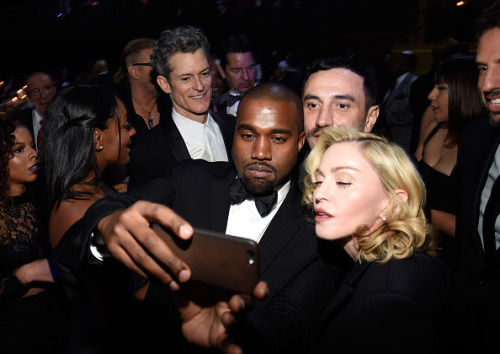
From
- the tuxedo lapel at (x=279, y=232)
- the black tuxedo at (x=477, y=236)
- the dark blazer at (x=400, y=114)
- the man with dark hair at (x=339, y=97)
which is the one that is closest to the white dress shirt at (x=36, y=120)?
the man with dark hair at (x=339, y=97)

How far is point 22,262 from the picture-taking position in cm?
241

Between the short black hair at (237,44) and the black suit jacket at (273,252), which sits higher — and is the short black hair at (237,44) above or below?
above

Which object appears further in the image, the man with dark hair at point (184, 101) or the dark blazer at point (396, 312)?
the man with dark hair at point (184, 101)

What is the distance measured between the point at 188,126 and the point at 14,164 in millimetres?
1288

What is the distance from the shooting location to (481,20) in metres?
2.08

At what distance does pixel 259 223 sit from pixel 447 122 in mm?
2607

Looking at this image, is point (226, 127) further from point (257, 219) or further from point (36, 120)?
point (36, 120)

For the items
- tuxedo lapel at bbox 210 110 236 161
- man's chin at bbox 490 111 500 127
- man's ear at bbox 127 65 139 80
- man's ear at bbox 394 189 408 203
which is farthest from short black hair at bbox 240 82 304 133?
man's ear at bbox 127 65 139 80

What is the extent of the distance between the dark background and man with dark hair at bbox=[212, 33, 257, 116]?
6.11 m

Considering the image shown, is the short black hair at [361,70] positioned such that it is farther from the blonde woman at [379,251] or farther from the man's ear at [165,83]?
the man's ear at [165,83]

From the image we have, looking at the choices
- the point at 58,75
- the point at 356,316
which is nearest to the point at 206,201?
the point at 356,316

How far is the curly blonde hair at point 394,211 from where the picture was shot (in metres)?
1.54

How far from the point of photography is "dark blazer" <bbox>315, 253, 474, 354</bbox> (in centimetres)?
126

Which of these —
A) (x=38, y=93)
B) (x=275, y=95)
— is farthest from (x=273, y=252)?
(x=38, y=93)
